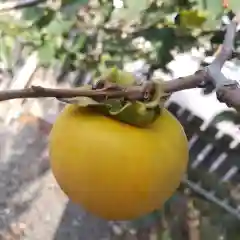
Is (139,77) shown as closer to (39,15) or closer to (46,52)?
(39,15)

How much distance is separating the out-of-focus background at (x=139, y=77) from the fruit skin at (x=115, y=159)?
8 cm

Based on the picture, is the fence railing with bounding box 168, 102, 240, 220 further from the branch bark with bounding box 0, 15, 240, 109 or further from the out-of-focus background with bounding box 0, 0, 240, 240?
the branch bark with bounding box 0, 15, 240, 109

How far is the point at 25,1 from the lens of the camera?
69cm

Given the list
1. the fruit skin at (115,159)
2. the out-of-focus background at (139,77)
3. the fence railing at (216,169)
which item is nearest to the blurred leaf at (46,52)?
the out-of-focus background at (139,77)

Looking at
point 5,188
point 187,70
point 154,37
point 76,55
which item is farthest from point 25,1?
point 187,70

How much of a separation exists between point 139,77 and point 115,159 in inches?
4.6

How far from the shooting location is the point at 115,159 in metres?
0.41

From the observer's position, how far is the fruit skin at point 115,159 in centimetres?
41

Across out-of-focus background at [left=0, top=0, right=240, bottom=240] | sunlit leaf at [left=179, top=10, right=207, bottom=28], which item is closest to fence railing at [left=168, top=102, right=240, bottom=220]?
out-of-focus background at [left=0, top=0, right=240, bottom=240]

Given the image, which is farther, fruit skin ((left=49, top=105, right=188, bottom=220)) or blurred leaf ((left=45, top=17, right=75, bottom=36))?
blurred leaf ((left=45, top=17, right=75, bottom=36))

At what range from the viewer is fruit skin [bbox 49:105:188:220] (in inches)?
16.1

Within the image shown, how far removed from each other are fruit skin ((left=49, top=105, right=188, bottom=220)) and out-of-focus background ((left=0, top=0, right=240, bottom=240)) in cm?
8

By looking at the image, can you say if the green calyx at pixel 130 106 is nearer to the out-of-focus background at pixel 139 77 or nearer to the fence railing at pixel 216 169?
the out-of-focus background at pixel 139 77

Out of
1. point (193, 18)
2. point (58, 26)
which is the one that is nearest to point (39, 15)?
point (58, 26)
